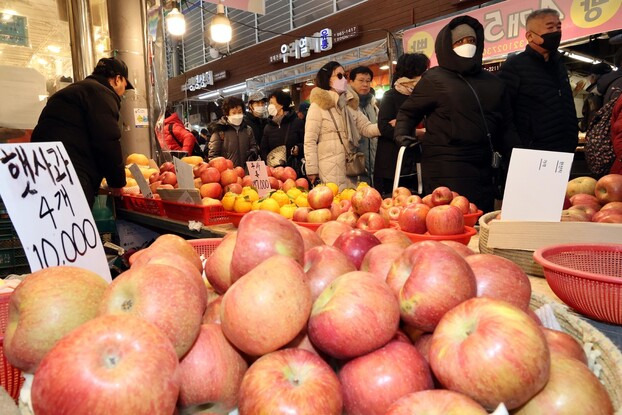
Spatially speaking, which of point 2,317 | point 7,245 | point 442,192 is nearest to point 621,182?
point 442,192

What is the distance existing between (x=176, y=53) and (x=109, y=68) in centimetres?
1688

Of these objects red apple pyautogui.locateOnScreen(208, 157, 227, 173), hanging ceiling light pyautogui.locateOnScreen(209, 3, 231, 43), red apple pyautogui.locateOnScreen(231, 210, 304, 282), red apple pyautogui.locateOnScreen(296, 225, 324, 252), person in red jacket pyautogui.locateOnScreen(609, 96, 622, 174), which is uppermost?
hanging ceiling light pyautogui.locateOnScreen(209, 3, 231, 43)

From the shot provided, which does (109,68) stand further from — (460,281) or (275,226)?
(460,281)

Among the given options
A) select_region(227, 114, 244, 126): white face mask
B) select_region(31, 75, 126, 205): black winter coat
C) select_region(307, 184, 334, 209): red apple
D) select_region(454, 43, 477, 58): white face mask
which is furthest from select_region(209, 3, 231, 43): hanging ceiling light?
select_region(307, 184, 334, 209): red apple

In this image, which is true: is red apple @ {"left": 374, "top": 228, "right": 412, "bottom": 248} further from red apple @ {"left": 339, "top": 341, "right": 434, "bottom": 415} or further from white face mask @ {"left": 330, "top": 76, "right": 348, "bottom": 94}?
white face mask @ {"left": 330, "top": 76, "right": 348, "bottom": 94}

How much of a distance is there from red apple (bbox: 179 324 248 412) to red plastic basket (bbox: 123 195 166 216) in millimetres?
2803

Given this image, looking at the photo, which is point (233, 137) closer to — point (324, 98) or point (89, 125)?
point (324, 98)

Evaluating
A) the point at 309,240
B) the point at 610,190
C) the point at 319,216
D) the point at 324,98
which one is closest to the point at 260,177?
the point at 319,216

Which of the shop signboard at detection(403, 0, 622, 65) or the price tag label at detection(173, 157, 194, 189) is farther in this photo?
the shop signboard at detection(403, 0, 622, 65)

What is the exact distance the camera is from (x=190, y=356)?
2.72ft

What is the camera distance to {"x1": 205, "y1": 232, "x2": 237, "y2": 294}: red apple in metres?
1.12

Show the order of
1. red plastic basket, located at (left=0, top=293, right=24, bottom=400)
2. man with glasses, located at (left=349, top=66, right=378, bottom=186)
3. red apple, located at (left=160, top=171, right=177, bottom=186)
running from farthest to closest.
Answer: man with glasses, located at (left=349, top=66, right=378, bottom=186) → red apple, located at (left=160, top=171, right=177, bottom=186) → red plastic basket, located at (left=0, top=293, right=24, bottom=400)

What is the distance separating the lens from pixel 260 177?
127 inches

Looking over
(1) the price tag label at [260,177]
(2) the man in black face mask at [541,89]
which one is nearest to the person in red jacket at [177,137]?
(1) the price tag label at [260,177]
